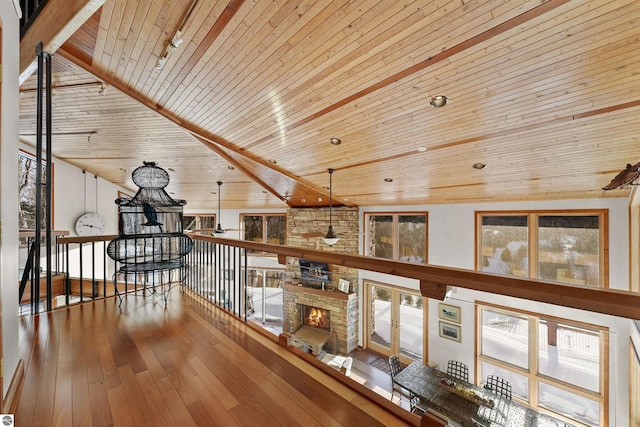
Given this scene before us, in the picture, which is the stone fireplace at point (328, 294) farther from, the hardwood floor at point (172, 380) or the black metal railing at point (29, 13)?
the black metal railing at point (29, 13)

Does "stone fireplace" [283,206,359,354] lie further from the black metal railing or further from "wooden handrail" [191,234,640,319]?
the black metal railing

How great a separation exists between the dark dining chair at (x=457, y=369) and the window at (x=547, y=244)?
5.05 metres

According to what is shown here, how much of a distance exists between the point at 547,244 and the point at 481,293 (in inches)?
214

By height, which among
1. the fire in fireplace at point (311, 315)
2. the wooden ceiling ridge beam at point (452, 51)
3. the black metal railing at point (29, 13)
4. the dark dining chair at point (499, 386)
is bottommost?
the fire in fireplace at point (311, 315)

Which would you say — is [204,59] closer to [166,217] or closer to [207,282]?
[166,217]

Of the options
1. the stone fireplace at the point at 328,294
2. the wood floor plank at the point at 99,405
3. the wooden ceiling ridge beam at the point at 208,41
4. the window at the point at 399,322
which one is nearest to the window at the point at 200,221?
the stone fireplace at the point at 328,294

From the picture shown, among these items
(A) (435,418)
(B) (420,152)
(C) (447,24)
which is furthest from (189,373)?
(B) (420,152)

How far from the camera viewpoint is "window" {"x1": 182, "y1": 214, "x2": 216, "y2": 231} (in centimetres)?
1126

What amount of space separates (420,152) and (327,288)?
2452 mm

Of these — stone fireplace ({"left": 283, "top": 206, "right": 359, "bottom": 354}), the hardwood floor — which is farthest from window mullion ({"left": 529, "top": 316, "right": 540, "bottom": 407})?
stone fireplace ({"left": 283, "top": 206, "right": 359, "bottom": 354})

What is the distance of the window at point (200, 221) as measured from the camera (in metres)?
11.3

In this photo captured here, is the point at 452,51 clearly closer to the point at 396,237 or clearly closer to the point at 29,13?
the point at 29,13

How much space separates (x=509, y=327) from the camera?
1.42 metres

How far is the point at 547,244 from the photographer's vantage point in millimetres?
5387
